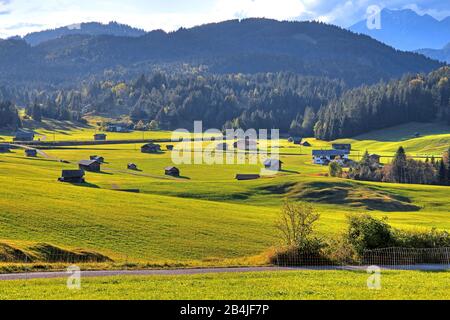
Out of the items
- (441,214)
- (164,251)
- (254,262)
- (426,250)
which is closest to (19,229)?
(164,251)

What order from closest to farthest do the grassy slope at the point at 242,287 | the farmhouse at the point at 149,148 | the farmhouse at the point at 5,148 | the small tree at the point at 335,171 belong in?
the grassy slope at the point at 242,287 < the small tree at the point at 335,171 < the farmhouse at the point at 5,148 < the farmhouse at the point at 149,148

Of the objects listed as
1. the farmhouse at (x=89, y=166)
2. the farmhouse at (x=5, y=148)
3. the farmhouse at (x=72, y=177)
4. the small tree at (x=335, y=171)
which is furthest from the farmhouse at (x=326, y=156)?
the farmhouse at (x=5, y=148)

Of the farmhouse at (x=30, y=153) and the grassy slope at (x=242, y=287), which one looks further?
the farmhouse at (x=30, y=153)

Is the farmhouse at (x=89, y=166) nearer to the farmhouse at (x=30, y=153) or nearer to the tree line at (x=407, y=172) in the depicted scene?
the farmhouse at (x=30, y=153)

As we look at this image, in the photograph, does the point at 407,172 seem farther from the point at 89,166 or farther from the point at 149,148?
the point at 149,148

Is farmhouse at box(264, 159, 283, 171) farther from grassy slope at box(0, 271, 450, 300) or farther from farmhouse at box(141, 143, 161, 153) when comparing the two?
grassy slope at box(0, 271, 450, 300)

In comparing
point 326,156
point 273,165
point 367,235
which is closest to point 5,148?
point 273,165

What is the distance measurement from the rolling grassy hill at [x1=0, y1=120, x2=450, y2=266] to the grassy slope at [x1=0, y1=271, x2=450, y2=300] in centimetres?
721

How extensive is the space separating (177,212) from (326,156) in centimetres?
12698

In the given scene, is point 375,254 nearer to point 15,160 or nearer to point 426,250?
point 426,250

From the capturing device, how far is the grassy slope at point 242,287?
24.0 m

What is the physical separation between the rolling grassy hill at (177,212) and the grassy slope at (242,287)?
721 centimetres

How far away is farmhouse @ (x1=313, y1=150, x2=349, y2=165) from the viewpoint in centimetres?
18100
